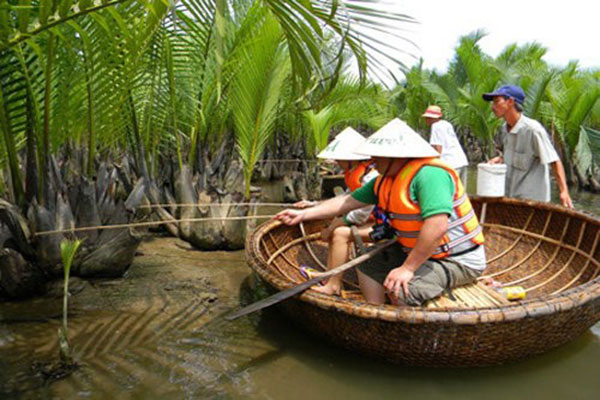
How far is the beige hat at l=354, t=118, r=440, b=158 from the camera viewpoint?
8.52ft

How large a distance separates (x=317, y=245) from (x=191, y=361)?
1.93 meters

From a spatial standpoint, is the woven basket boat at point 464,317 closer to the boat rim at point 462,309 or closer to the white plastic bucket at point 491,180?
the boat rim at point 462,309

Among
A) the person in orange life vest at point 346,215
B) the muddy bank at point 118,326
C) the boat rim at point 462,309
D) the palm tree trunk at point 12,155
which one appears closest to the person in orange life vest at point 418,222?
the boat rim at point 462,309

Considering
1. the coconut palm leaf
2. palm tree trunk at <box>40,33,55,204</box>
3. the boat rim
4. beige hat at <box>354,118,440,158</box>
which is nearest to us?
the boat rim

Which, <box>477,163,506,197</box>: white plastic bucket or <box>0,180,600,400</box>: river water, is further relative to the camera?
<box>477,163,506,197</box>: white plastic bucket

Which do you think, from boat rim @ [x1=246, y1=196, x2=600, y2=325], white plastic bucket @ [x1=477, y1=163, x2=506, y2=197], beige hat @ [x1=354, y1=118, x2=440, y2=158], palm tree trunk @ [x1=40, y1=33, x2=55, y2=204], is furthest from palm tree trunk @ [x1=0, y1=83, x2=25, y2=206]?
white plastic bucket @ [x1=477, y1=163, x2=506, y2=197]

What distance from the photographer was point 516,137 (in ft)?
12.9

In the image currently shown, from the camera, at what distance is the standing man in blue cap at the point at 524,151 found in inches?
147

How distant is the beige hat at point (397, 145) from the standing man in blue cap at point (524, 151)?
4.79 feet

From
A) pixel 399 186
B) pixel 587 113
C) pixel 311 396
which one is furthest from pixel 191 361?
pixel 587 113

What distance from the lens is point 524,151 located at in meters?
3.89

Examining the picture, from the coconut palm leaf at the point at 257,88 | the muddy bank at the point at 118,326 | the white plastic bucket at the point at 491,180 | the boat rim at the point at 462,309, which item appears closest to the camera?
the boat rim at the point at 462,309

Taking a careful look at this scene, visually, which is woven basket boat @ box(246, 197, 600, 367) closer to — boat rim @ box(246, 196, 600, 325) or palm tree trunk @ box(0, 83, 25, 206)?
boat rim @ box(246, 196, 600, 325)

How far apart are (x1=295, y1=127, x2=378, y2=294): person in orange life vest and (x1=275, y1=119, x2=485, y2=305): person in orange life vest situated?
444mm
